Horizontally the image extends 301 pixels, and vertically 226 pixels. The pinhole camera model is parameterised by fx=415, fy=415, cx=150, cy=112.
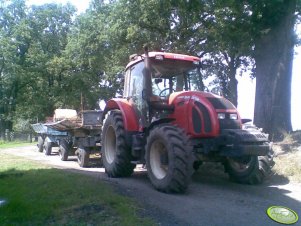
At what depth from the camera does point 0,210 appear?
6.77 m

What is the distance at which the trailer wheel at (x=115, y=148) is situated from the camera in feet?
32.7

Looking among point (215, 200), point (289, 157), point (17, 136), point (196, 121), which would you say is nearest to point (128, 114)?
point (196, 121)

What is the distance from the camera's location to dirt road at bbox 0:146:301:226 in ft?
21.1

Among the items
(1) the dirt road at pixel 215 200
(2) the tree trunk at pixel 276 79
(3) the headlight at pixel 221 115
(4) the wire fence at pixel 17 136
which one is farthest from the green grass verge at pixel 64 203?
(4) the wire fence at pixel 17 136

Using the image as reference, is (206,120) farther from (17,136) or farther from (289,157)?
(17,136)

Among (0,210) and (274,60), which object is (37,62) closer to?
(274,60)

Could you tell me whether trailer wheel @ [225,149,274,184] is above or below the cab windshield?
below

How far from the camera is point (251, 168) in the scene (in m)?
9.27

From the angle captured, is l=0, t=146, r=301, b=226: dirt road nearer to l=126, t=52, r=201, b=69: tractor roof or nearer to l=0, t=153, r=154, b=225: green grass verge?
l=0, t=153, r=154, b=225: green grass verge

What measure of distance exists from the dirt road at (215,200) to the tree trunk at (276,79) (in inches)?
141

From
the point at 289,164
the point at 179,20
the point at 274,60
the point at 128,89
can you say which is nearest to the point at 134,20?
the point at 179,20

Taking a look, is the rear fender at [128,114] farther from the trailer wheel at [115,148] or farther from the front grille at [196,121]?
the front grille at [196,121]

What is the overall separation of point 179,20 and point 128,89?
36.7 feet

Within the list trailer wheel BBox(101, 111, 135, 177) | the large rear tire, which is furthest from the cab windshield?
the large rear tire
